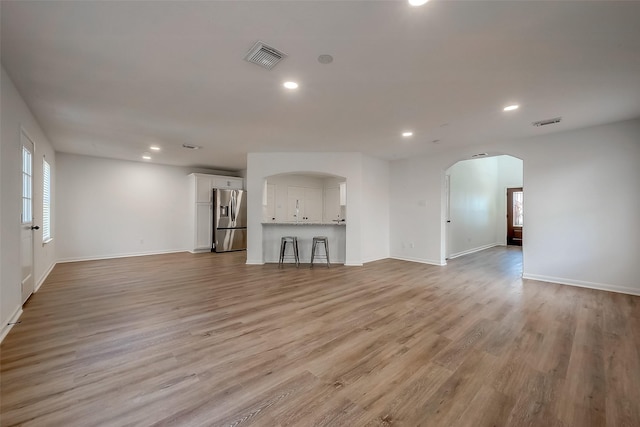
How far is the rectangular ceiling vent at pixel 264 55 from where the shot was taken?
7.00ft

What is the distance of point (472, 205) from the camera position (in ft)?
26.1

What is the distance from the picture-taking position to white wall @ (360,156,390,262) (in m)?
6.21

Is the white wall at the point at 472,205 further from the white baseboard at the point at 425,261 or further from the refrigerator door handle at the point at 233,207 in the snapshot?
the refrigerator door handle at the point at 233,207

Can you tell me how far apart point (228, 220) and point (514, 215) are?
9.98 meters

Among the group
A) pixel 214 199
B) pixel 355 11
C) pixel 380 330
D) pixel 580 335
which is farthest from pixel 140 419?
pixel 214 199

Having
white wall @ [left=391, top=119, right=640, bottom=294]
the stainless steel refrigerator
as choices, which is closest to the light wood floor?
white wall @ [left=391, top=119, right=640, bottom=294]

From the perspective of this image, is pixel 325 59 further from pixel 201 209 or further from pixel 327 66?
pixel 201 209

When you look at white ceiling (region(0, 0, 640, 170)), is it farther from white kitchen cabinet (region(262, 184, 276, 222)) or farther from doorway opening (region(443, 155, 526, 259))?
white kitchen cabinet (region(262, 184, 276, 222))

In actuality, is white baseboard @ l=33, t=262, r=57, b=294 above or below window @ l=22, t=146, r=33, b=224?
below

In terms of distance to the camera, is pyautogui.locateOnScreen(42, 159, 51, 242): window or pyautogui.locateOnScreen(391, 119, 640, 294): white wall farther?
pyautogui.locateOnScreen(42, 159, 51, 242): window

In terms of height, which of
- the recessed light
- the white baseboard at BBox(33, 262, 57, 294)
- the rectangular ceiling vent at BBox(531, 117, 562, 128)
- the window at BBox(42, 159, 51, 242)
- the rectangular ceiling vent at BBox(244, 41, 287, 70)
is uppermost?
the rectangular ceiling vent at BBox(531, 117, 562, 128)

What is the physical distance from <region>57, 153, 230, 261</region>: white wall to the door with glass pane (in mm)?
11047

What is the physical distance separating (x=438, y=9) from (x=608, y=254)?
4.84m

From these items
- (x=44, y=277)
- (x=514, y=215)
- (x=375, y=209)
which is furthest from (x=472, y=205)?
(x=44, y=277)
